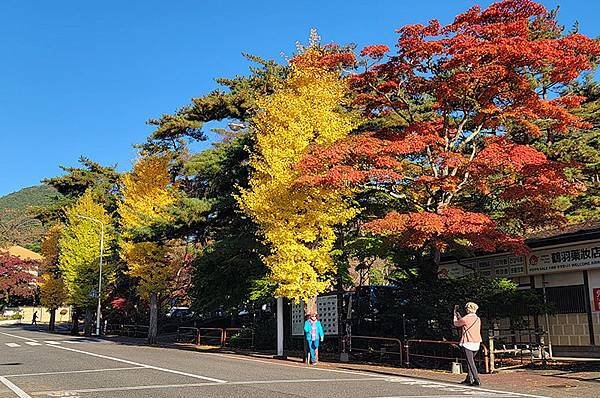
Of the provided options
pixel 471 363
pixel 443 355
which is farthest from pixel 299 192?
pixel 471 363

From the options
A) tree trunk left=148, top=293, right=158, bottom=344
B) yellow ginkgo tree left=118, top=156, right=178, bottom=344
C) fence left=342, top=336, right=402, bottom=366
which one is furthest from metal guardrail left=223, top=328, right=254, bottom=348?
fence left=342, top=336, right=402, bottom=366

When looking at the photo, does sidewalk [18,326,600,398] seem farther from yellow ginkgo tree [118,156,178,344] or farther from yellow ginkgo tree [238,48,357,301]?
yellow ginkgo tree [118,156,178,344]

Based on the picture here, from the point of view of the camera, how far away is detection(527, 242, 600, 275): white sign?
17.9 meters

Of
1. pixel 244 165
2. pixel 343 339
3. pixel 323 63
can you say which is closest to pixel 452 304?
pixel 343 339

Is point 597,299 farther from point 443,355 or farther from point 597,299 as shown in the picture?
point 443,355

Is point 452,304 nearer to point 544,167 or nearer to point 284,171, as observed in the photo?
point 544,167

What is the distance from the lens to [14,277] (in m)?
65.7

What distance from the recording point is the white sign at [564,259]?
17906 mm

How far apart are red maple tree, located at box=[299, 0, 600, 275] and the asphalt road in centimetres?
453

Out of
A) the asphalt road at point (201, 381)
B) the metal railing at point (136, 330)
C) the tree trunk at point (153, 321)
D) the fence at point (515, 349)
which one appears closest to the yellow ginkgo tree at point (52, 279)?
the metal railing at point (136, 330)

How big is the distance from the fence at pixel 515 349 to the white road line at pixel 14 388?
1073 centimetres

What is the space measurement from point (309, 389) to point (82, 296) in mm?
38955

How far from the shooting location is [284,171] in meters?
20.0

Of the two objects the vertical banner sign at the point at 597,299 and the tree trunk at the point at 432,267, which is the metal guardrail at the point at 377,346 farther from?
the vertical banner sign at the point at 597,299
